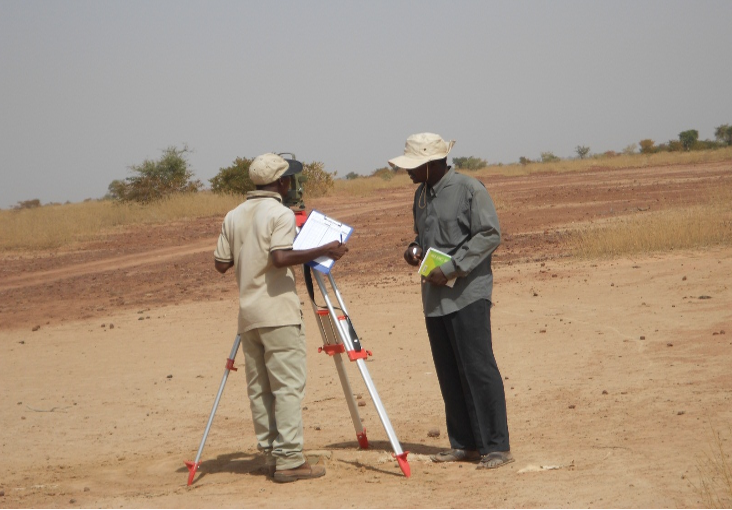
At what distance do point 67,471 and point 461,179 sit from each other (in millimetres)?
3304

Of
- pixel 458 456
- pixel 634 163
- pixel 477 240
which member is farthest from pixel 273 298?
pixel 634 163

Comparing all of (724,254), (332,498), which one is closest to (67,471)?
(332,498)

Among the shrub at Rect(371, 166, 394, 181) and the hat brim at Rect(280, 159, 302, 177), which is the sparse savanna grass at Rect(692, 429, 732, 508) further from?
the shrub at Rect(371, 166, 394, 181)

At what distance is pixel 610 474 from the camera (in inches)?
192

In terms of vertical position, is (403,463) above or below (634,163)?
below

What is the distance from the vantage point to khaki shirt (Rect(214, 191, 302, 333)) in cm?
507

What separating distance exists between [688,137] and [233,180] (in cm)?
3988

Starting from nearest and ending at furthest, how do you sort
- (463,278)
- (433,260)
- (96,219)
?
(433,260)
(463,278)
(96,219)

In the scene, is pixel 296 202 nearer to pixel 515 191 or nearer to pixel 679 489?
pixel 679 489

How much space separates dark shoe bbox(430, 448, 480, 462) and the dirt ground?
0.09 m

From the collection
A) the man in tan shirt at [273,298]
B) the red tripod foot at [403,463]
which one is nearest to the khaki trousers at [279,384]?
the man in tan shirt at [273,298]

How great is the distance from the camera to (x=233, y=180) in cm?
3412

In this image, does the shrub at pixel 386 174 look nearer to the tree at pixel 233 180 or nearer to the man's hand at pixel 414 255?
the tree at pixel 233 180

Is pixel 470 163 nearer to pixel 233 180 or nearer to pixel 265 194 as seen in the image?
pixel 233 180
